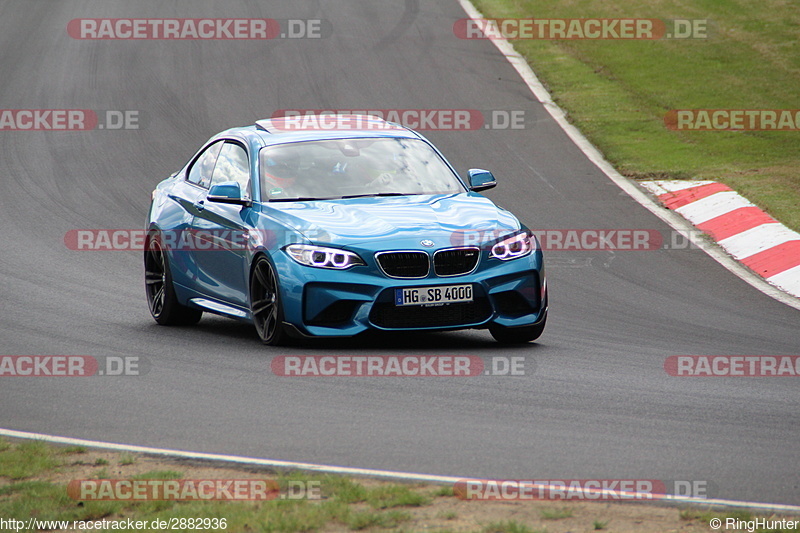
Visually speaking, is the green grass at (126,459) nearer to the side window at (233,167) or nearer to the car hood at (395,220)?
the car hood at (395,220)

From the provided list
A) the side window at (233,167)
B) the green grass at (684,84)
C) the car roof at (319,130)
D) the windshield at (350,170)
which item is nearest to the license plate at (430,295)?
the windshield at (350,170)

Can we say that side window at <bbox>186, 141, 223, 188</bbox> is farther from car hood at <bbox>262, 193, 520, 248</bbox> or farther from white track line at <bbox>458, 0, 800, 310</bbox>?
white track line at <bbox>458, 0, 800, 310</bbox>

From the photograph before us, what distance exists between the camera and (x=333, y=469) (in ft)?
19.4

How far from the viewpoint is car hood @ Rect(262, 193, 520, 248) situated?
345 inches

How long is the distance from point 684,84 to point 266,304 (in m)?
16.0

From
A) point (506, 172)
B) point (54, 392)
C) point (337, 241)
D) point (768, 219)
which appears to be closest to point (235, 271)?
point (337, 241)

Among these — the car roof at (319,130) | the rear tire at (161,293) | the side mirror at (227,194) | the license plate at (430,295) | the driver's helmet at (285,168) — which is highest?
the car roof at (319,130)

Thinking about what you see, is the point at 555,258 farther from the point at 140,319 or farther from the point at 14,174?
the point at 14,174

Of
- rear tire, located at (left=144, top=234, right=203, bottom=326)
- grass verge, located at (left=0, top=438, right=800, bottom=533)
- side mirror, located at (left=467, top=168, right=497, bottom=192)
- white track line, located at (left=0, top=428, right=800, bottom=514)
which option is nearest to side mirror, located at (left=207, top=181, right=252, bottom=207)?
rear tire, located at (left=144, top=234, right=203, bottom=326)

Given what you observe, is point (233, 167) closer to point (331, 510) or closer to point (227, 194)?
point (227, 194)

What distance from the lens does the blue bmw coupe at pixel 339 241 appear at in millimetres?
8664

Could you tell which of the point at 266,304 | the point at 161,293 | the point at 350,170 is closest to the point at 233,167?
the point at 350,170

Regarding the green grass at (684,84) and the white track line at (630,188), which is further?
the green grass at (684,84)

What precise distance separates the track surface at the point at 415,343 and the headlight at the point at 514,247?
0.69 m
